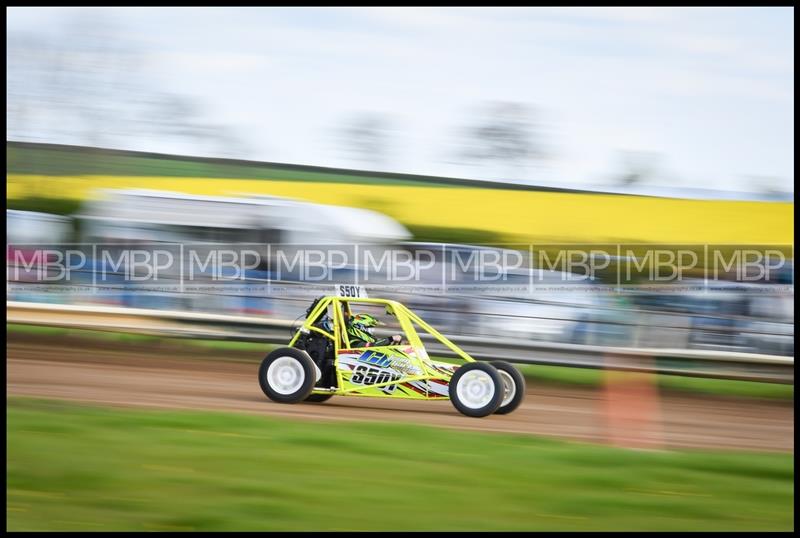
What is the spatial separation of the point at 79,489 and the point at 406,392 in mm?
4083

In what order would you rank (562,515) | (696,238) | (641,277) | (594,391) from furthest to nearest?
(696,238) → (641,277) → (594,391) → (562,515)

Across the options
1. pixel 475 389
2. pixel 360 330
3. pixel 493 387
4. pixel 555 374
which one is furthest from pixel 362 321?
pixel 555 374

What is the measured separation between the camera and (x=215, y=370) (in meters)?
13.2

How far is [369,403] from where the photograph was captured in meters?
10.8

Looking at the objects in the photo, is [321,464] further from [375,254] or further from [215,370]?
[375,254]

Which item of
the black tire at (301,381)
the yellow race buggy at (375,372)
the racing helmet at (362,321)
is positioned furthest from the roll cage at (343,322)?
the black tire at (301,381)

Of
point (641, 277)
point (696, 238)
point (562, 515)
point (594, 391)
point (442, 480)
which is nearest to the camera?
point (562, 515)

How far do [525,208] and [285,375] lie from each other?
299 inches

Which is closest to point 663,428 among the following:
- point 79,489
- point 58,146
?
point 79,489

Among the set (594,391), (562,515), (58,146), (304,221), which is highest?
(58,146)

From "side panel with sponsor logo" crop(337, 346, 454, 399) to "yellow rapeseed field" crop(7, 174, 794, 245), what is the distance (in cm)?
590

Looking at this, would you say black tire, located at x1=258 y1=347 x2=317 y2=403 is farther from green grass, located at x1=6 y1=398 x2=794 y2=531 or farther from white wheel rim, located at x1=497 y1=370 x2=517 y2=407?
white wheel rim, located at x1=497 y1=370 x2=517 y2=407

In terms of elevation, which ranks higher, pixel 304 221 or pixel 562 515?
pixel 304 221

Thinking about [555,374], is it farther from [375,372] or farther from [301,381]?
[301,381]
